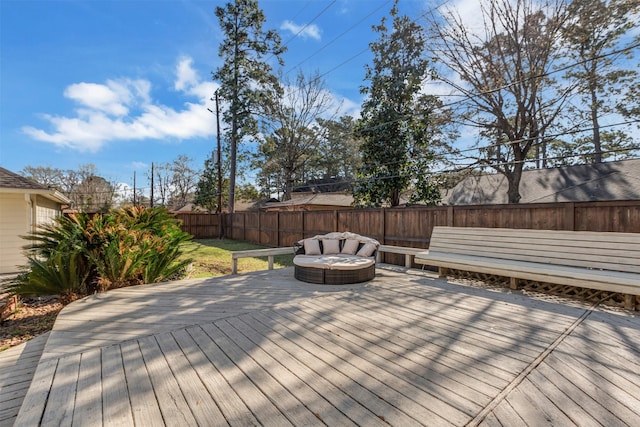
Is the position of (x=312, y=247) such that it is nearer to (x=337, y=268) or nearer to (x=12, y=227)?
(x=337, y=268)

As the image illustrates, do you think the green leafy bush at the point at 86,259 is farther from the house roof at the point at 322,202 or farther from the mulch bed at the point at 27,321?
the house roof at the point at 322,202

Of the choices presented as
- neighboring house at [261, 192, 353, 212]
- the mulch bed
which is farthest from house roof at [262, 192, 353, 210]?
the mulch bed

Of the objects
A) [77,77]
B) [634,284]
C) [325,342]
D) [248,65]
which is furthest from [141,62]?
[634,284]

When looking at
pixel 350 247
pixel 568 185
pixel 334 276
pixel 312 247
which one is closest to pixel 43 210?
pixel 312 247

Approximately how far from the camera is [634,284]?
3.51 m

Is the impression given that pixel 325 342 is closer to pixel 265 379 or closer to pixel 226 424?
pixel 265 379

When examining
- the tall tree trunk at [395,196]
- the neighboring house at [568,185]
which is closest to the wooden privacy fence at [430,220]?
the tall tree trunk at [395,196]

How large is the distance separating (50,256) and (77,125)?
19929 millimetres

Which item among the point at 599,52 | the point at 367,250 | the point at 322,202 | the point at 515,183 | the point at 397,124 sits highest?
the point at 599,52

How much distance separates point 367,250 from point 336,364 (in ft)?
12.2

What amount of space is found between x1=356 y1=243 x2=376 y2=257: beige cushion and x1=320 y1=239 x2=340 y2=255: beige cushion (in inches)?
22.4

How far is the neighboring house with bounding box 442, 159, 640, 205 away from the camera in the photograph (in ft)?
43.6

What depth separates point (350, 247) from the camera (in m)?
6.21

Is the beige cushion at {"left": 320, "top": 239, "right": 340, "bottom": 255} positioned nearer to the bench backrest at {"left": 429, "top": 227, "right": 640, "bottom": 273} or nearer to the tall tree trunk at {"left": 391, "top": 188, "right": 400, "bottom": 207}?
the bench backrest at {"left": 429, "top": 227, "right": 640, "bottom": 273}
